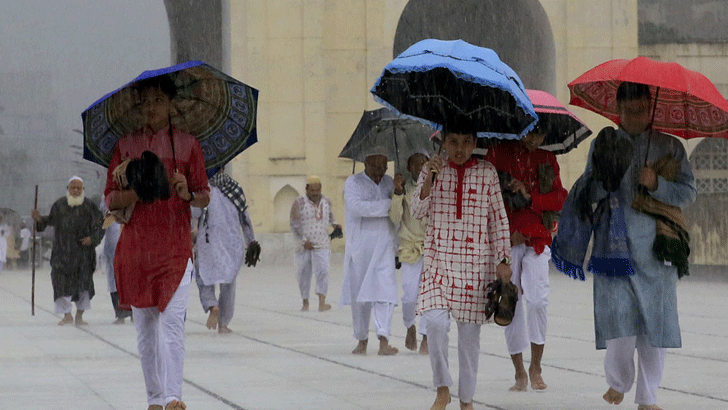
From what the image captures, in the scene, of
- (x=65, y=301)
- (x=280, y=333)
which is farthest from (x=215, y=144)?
(x=65, y=301)

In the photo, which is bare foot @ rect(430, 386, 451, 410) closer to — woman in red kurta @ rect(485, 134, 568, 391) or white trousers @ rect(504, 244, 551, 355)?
woman in red kurta @ rect(485, 134, 568, 391)

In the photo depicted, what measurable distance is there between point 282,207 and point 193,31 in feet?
23.6

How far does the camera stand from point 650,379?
7.22 meters

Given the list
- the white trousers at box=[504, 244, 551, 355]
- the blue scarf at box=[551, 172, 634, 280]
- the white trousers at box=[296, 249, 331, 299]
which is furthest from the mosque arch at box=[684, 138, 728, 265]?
the blue scarf at box=[551, 172, 634, 280]

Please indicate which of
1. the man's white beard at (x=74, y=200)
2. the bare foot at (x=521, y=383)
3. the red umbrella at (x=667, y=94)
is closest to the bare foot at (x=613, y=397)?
the bare foot at (x=521, y=383)

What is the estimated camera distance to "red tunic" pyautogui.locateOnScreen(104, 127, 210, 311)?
6988mm

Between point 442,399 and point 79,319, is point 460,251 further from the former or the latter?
point 79,319

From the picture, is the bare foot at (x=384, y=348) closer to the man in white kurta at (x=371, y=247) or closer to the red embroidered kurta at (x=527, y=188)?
the man in white kurta at (x=371, y=247)

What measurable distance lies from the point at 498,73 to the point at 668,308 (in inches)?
64.4

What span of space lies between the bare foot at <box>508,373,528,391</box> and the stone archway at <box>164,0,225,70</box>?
25.1 metres

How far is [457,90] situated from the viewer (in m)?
7.87

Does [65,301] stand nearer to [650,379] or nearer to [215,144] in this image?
[215,144]

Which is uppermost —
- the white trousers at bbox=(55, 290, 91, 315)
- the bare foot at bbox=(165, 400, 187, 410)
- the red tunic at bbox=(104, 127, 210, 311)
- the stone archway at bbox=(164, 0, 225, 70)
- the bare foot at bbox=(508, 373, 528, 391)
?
the stone archway at bbox=(164, 0, 225, 70)

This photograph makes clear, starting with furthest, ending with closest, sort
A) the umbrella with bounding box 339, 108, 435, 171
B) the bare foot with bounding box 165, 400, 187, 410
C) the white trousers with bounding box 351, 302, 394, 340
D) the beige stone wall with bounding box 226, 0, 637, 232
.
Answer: the beige stone wall with bounding box 226, 0, 637, 232, the umbrella with bounding box 339, 108, 435, 171, the white trousers with bounding box 351, 302, 394, 340, the bare foot with bounding box 165, 400, 187, 410
